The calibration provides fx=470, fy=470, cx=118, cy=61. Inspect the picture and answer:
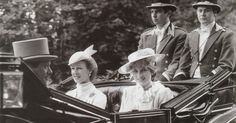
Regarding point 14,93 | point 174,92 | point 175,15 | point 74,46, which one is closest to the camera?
point 14,93

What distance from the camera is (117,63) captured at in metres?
10.2

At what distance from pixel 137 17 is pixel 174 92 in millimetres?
5896

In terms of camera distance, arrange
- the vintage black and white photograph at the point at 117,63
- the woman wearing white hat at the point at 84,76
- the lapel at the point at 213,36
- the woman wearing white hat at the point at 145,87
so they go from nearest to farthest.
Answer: the vintage black and white photograph at the point at 117,63 → the woman wearing white hat at the point at 145,87 → the woman wearing white hat at the point at 84,76 → the lapel at the point at 213,36

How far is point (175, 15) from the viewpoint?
10781mm

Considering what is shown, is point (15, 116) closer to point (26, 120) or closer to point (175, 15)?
point (26, 120)

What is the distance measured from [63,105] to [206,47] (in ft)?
8.21

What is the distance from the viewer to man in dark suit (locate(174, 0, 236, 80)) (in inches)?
211

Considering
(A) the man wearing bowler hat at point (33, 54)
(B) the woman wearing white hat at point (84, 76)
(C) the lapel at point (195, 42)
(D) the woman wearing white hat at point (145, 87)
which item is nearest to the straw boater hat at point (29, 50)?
(A) the man wearing bowler hat at point (33, 54)

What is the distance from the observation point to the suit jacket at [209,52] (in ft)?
17.5

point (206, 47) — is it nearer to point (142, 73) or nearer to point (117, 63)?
point (142, 73)

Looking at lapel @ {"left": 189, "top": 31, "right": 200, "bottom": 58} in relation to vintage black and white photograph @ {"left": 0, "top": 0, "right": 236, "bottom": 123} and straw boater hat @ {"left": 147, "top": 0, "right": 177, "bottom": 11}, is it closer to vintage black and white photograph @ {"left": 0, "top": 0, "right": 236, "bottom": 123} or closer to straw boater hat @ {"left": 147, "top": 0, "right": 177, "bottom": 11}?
vintage black and white photograph @ {"left": 0, "top": 0, "right": 236, "bottom": 123}

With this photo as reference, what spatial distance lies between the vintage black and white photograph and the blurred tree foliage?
0.02 m

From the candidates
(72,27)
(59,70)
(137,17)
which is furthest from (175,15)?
(59,70)

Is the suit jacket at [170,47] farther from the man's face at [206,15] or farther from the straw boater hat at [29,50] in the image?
the straw boater hat at [29,50]
